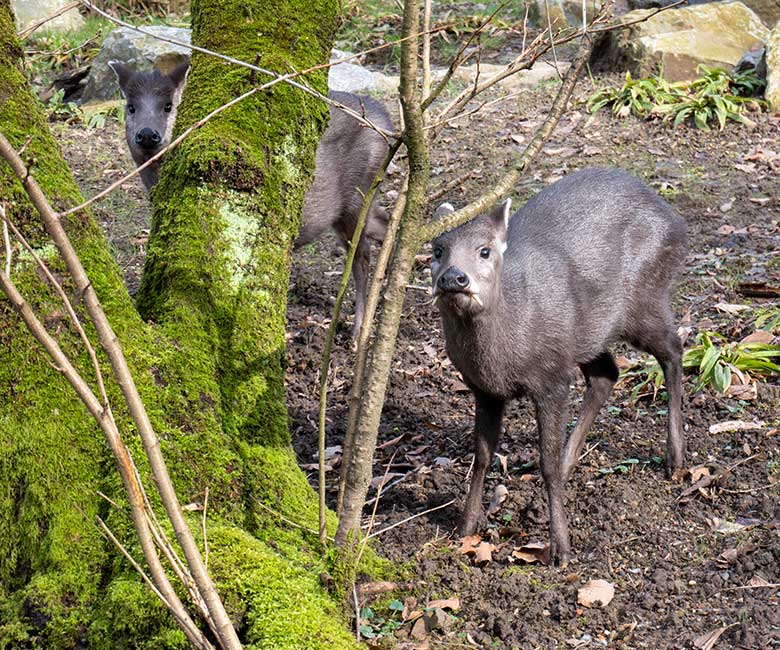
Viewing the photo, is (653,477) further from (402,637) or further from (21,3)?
(21,3)

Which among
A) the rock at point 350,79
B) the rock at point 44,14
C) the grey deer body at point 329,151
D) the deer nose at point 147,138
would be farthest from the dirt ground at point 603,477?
the rock at point 44,14

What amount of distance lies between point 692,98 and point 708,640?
716cm

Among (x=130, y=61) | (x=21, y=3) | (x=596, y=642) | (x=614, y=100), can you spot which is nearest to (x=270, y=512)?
(x=596, y=642)

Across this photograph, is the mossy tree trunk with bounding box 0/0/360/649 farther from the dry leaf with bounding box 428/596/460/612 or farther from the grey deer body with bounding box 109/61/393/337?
the grey deer body with bounding box 109/61/393/337

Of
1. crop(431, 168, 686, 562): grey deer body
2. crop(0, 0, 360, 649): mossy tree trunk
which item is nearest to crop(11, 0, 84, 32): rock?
crop(0, 0, 360, 649): mossy tree trunk

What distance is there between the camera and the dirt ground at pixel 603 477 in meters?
3.59

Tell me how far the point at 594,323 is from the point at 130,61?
8567mm

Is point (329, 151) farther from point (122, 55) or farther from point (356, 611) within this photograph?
point (122, 55)

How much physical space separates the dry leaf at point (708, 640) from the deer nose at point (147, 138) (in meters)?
5.07

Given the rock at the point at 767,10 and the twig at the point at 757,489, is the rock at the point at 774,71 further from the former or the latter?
the twig at the point at 757,489

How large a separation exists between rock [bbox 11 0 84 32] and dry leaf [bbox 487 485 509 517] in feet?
36.9

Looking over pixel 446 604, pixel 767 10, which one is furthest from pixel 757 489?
pixel 767 10

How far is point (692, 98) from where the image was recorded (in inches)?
375

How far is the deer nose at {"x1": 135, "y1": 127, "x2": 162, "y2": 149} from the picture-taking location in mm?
7012
